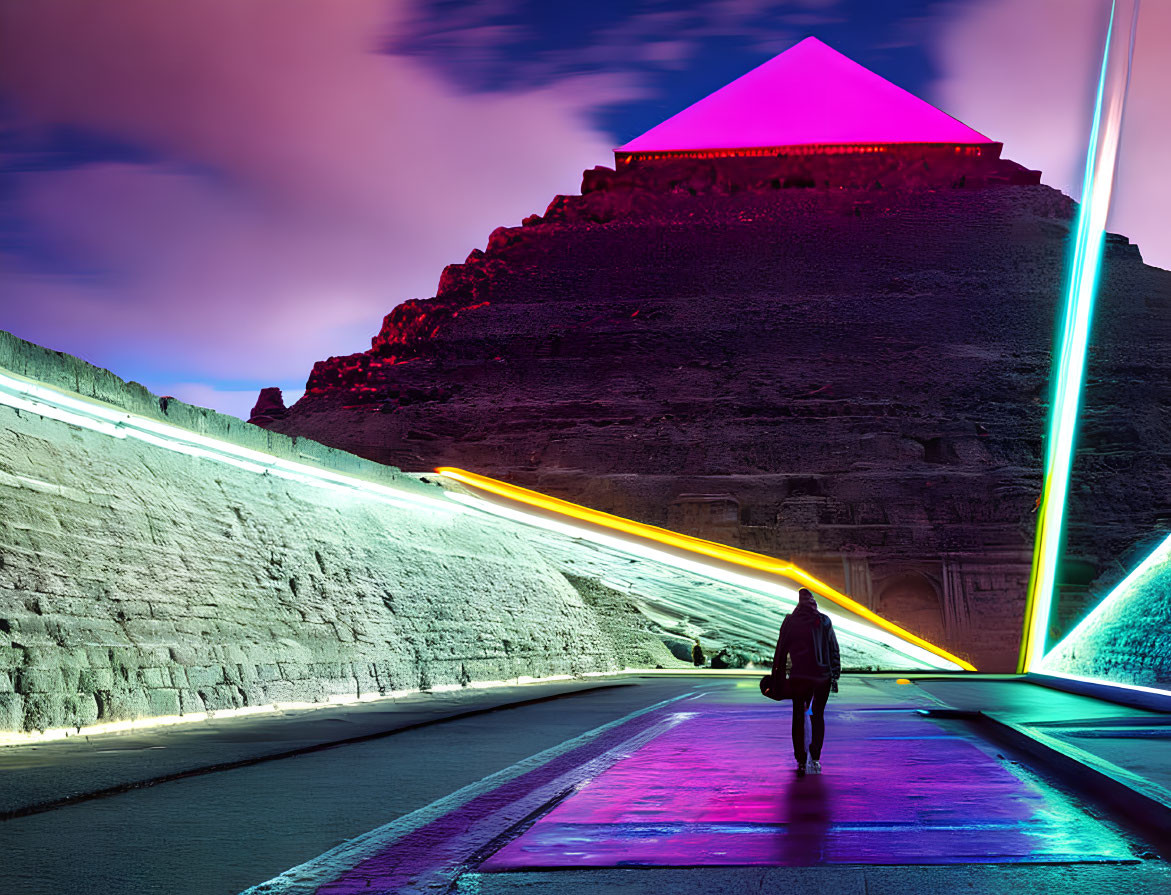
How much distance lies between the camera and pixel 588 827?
6.47 metres

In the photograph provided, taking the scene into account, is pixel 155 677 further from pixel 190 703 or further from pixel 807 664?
pixel 807 664

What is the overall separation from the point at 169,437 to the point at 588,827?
11008mm

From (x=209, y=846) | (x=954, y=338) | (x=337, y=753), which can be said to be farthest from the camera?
(x=954, y=338)

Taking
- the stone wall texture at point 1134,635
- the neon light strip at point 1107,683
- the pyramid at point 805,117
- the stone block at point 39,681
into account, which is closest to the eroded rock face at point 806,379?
the pyramid at point 805,117

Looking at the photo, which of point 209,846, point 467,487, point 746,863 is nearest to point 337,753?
point 209,846

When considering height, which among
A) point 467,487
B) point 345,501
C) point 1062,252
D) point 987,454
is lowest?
point 345,501

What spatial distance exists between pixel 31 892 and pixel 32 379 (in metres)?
9.73

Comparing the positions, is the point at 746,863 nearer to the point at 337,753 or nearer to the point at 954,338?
the point at 337,753

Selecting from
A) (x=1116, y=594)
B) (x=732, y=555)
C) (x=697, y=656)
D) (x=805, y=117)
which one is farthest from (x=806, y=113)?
(x=1116, y=594)

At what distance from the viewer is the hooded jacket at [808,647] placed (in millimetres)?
8609

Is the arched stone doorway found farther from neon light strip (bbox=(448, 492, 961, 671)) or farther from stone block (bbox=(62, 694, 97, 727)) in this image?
stone block (bbox=(62, 694, 97, 727))

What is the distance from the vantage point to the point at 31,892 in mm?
4969

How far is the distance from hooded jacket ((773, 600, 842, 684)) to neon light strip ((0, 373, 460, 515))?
8072 millimetres

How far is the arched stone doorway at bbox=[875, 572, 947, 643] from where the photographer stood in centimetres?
5278
